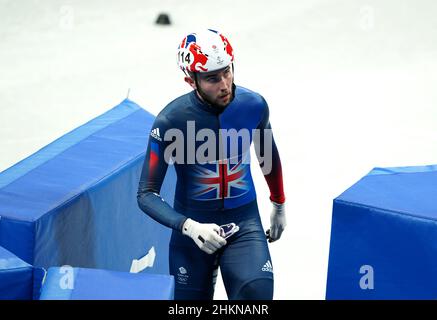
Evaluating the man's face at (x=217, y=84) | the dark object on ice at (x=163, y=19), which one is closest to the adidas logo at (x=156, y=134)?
the man's face at (x=217, y=84)

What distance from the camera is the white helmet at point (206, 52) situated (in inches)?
179

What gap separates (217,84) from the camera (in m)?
4.62

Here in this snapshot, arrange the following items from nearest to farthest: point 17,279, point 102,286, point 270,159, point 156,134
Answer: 1. point 102,286
2. point 17,279
3. point 156,134
4. point 270,159

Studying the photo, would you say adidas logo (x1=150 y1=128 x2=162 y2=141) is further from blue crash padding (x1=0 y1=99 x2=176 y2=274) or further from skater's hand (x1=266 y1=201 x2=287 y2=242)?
skater's hand (x1=266 y1=201 x2=287 y2=242)

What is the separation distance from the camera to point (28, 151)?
828 cm

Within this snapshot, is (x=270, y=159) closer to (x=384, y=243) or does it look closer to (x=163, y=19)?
(x=384, y=243)

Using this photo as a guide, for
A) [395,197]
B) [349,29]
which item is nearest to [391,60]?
[349,29]

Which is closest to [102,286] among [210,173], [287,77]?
[210,173]

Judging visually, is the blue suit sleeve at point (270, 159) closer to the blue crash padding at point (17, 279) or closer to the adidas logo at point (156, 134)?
A: the adidas logo at point (156, 134)

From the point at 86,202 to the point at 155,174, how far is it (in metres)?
0.51

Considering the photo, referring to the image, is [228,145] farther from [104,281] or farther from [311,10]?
[311,10]

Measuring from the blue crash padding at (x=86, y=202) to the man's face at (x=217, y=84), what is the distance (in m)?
0.81

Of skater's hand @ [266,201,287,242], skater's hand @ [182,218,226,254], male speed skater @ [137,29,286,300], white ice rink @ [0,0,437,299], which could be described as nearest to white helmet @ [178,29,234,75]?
male speed skater @ [137,29,286,300]

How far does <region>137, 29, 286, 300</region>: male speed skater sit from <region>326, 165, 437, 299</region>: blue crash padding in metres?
0.43
